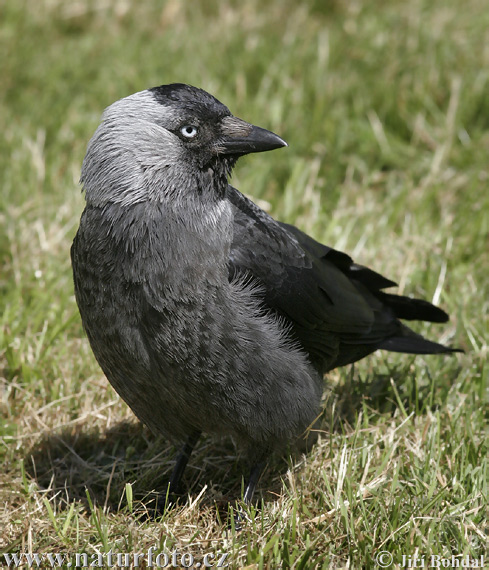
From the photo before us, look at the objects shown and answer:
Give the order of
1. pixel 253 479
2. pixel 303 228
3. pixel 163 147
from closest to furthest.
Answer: pixel 163 147
pixel 253 479
pixel 303 228

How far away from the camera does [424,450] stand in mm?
3912

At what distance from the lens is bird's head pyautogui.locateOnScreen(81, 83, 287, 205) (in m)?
3.54

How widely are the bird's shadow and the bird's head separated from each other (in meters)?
1.42

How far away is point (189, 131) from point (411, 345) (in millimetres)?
1736

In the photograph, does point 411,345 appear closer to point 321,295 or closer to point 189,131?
point 321,295

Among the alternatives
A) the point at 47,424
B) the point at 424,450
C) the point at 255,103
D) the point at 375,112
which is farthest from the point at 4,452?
the point at 375,112

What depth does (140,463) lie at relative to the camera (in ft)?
13.9

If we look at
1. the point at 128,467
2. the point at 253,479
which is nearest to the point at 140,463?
the point at 128,467

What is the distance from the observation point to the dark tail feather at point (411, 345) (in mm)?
4320

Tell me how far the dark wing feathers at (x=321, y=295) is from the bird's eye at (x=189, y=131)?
41 cm

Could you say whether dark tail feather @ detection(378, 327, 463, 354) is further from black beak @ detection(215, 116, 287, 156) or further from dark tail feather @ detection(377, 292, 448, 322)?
black beak @ detection(215, 116, 287, 156)

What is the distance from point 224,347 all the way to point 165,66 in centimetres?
440

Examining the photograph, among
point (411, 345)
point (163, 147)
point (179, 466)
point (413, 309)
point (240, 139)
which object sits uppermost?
point (240, 139)

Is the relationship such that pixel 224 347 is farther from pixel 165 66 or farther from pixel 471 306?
pixel 165 66
